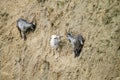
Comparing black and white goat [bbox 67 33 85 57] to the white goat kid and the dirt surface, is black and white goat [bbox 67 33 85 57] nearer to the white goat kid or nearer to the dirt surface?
the dirt surface

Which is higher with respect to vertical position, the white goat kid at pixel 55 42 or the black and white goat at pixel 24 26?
the black and white goat at pixel 24 26

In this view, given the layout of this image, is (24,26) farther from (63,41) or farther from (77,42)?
(77,42)

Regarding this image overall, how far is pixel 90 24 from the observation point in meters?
6.68

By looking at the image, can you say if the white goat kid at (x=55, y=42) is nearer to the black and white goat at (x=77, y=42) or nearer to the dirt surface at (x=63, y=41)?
the dirt surface at (x=63, y=41)

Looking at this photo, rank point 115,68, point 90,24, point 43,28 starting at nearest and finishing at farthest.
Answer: point 115,68
point 90,24
point 43,28

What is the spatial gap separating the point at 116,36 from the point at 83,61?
71 centimetres

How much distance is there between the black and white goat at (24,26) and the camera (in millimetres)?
7250

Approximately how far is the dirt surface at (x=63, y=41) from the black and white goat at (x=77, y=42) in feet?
0.25

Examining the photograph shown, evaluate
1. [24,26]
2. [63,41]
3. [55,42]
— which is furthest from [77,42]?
[24,26]

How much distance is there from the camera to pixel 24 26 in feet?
23.9

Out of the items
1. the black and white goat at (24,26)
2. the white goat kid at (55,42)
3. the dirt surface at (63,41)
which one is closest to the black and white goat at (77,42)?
the dirt surface at (63,41)

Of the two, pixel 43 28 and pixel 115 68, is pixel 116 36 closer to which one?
pixel 115 68

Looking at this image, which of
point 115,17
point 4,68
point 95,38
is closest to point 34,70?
point 4,68

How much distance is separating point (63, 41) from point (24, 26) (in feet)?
2.91
